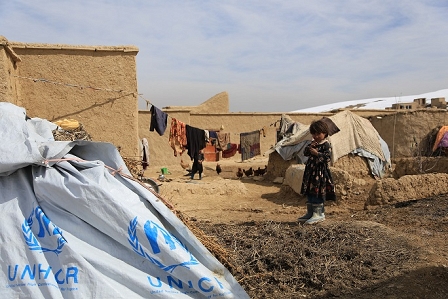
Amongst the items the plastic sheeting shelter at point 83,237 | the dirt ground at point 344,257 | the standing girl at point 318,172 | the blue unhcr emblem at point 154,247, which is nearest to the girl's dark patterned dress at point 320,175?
the standing girl at point 318,172

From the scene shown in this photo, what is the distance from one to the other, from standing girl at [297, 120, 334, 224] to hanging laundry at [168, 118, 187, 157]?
660cm

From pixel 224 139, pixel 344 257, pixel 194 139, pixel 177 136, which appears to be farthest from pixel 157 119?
pixel 224 139

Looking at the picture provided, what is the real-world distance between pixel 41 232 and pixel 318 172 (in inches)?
126

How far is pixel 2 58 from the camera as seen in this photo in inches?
247

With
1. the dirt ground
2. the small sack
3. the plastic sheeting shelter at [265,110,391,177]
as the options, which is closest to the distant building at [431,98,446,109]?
the plastic sheeting shelter at [265,110,391,177]

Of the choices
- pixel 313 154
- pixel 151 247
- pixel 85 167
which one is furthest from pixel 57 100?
pixel 151 247

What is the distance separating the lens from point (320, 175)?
4.75 meters

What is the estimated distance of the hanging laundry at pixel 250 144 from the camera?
16266 mm

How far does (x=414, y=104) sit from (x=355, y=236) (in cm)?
2134

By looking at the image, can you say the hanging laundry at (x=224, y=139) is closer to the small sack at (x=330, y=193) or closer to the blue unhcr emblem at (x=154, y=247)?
the small sack at (x=330, y=193)

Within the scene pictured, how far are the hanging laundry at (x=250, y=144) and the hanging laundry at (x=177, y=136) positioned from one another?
5.33 metres

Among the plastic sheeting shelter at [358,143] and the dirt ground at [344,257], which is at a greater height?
the plastic sheeting shelter at [358,143]

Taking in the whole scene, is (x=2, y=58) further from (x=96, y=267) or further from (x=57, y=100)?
(x=96, y=267)

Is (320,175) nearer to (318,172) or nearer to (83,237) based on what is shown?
(318,172)
